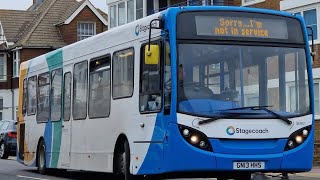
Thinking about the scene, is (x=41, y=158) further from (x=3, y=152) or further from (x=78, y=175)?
(x=3, y=152)

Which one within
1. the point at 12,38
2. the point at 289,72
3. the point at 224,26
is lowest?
the point at 289,72

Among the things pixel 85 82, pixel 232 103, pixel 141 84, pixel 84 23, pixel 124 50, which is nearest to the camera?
pixel 232 103

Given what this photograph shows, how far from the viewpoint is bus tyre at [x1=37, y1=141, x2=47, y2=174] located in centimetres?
1895

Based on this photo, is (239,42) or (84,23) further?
(84,23)

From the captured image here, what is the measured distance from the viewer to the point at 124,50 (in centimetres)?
1382

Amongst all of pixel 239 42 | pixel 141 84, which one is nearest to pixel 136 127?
pixel 141 84

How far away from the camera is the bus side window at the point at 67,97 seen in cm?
1688

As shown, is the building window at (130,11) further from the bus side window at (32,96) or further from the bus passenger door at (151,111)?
the bus passenger door at (151,111)

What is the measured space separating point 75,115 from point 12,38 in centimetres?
4053

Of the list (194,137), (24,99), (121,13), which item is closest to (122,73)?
(194,137)

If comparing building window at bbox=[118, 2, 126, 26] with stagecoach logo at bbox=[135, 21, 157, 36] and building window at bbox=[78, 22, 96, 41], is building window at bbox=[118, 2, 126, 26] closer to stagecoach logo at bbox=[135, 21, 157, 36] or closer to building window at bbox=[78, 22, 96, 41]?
building window at bbox=[78, 22, 96, 41]

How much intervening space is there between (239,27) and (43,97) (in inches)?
323

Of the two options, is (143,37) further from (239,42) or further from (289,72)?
(289,72)

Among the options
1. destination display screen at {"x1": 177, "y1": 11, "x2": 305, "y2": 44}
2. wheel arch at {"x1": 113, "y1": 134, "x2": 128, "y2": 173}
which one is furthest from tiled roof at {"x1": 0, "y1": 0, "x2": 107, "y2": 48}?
destination display screen at {"x1": 177, "y1": 11, "x2": 305, "y2": 44}
